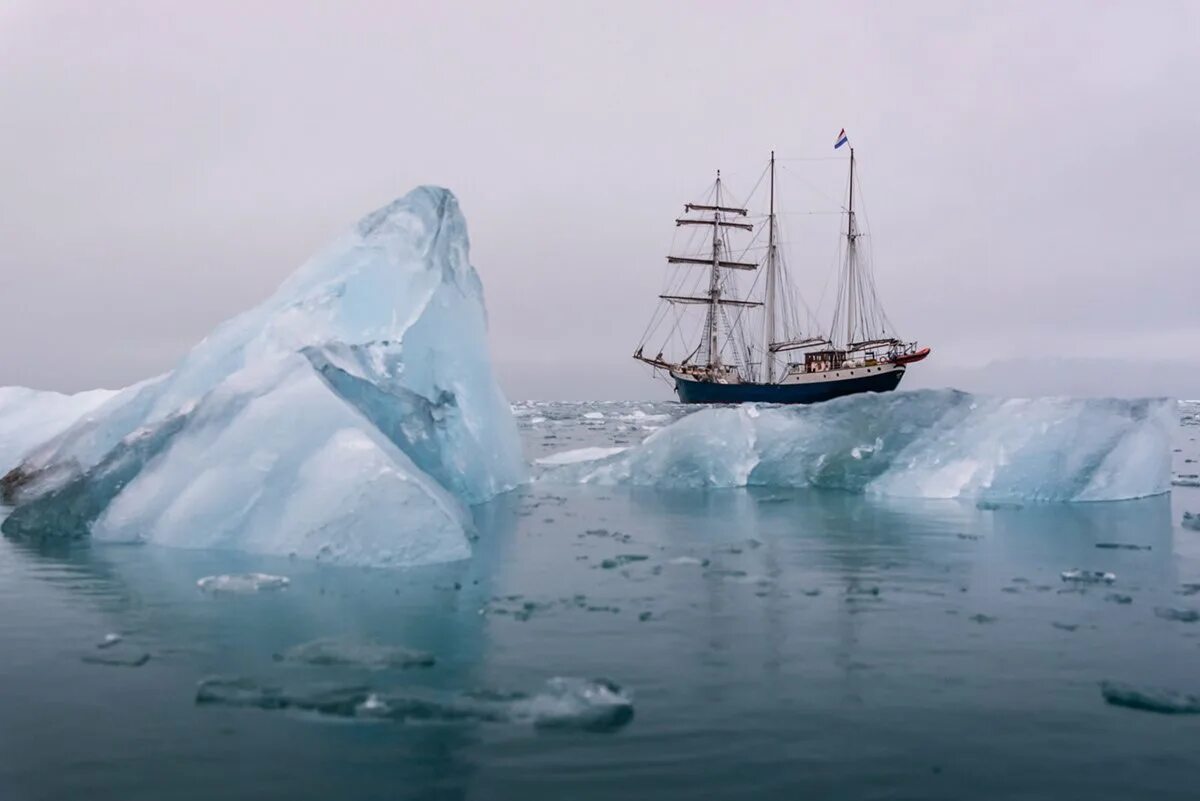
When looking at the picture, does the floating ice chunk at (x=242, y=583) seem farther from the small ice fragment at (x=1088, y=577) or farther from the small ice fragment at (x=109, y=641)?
the small ice fragment at (x=1088, y=577)

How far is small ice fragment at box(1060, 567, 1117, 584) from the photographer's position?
358 inches

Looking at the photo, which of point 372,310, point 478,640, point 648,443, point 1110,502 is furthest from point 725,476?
point 478,640

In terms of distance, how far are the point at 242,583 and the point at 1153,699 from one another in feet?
22.0

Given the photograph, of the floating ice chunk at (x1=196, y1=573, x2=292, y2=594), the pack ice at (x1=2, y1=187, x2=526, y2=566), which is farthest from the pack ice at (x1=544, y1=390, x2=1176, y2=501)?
the floating ice chunk at (x1=196, y1=573, x2=292, y2=594)

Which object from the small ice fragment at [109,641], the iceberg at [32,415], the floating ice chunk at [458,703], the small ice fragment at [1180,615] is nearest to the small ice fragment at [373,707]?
the floating ice chunk at [458,703]

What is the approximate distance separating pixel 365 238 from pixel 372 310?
1432 mm

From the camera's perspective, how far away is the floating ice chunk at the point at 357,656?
5773mm

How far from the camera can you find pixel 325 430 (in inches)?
406

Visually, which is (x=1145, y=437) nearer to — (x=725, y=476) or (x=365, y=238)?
(x=725, y=476)

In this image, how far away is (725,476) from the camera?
2019 cm

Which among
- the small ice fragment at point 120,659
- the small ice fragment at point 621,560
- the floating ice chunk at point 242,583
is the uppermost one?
the small ice fragment at point 621,560

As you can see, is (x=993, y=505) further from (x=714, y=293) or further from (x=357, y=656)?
(x=714, y=293)

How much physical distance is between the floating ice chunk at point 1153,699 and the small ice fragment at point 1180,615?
2.34m

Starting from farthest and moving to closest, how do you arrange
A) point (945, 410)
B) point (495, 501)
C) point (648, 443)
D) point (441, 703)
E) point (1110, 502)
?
point (648, 443), point (945, 410), point (1110, 502), point (495, 501), point (441, 703)
